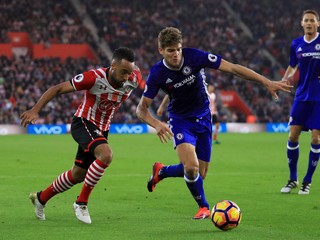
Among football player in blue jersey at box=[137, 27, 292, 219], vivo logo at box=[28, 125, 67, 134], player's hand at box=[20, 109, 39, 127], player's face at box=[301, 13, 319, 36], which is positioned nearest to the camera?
player's hand at box=[20, 109, 39, 127]

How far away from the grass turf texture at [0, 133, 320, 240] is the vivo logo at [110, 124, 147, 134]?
711 inches

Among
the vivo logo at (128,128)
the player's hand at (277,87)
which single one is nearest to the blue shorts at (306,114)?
the player's hand at (277,87)

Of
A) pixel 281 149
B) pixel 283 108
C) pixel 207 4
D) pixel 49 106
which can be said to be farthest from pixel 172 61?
pixel 207 4

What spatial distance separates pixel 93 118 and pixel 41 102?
84 cm

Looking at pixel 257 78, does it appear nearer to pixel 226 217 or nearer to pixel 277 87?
pixel 277 87

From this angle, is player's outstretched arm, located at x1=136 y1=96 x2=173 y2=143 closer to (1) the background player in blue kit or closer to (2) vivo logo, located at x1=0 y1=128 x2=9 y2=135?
(1) the background player in blue kit

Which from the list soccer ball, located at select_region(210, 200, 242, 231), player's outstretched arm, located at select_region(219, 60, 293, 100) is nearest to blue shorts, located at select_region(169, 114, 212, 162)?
player's outstretched arm, located at select_region(219, 60, 293, 100)

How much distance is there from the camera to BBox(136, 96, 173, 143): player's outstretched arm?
763cm

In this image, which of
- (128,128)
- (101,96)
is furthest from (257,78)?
(128,128)

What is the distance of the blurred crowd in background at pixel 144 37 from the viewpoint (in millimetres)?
36750

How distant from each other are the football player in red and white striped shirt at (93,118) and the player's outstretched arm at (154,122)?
0.95ft

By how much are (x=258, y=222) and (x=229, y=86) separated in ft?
114

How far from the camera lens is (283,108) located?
1660 inches

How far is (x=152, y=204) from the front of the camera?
996 centimetres
